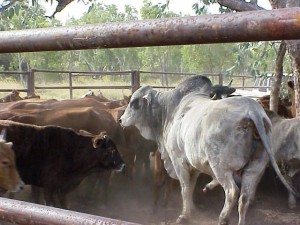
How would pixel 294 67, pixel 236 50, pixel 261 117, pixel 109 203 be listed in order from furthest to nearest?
pixel 236 50, pixel 109 203, pixel 294 67, pixel 261 117

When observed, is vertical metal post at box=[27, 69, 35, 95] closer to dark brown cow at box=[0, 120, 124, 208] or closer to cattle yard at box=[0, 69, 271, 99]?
cattle yard at box=[0, 69, 271, 99]

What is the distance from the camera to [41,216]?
123 cm

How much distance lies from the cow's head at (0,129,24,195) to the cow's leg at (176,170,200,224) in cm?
191

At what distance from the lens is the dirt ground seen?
6469mm

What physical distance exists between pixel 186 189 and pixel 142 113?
124 centimetres

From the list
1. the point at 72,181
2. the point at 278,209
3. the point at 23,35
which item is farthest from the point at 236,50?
the point at 23,35

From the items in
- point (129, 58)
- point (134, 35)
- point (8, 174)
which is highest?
point (134, 35)

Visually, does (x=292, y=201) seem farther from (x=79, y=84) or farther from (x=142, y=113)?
(x=79, y=84)

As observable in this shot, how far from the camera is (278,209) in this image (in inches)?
269

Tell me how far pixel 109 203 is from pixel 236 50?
3.57 meters

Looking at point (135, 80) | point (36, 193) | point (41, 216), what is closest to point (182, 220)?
point (36, 193)

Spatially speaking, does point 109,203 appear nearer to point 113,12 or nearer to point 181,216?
point 181,216

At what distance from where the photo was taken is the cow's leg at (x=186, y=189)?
628 centimetres

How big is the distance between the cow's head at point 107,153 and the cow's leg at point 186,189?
85cm
